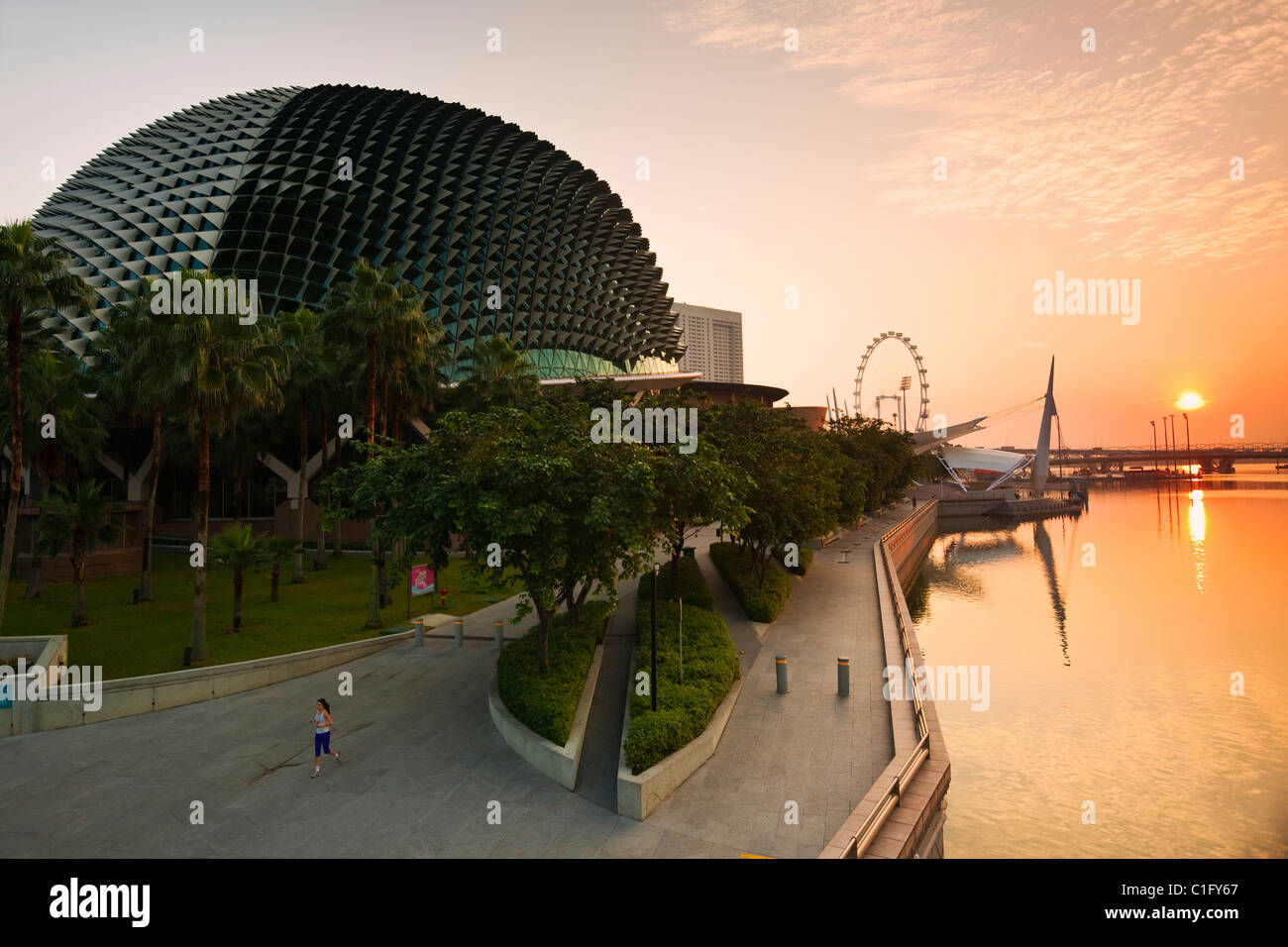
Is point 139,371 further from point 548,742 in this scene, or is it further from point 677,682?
point 677,682

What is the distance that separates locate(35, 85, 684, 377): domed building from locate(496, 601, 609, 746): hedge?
44868 mm

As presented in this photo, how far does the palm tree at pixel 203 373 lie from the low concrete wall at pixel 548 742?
10.7 m

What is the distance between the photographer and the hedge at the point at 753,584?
27094 millimetres

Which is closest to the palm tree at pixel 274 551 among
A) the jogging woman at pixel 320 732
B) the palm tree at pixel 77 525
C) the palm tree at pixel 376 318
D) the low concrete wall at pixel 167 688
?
the palm tree at pixel 376 318

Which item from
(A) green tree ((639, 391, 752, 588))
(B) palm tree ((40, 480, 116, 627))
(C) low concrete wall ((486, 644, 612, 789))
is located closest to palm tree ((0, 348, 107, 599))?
(B) palm tree ((40, 480, 116, 627))

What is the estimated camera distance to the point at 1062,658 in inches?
1203

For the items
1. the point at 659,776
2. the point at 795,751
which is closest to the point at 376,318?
the point at 659,776

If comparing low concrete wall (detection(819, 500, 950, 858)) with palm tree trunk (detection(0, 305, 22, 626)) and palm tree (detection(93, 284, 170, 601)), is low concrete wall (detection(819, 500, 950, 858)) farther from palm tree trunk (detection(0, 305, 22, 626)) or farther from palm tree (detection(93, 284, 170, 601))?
palm tree trunk (detection(0, 305, 22, 626))

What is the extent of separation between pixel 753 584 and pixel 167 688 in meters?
21.2

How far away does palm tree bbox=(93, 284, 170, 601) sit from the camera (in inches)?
835

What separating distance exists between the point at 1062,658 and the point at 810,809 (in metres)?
24.1

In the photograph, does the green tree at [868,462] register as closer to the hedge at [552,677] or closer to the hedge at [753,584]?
the hedge at [753,584]

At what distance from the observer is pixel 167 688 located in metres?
18.4
